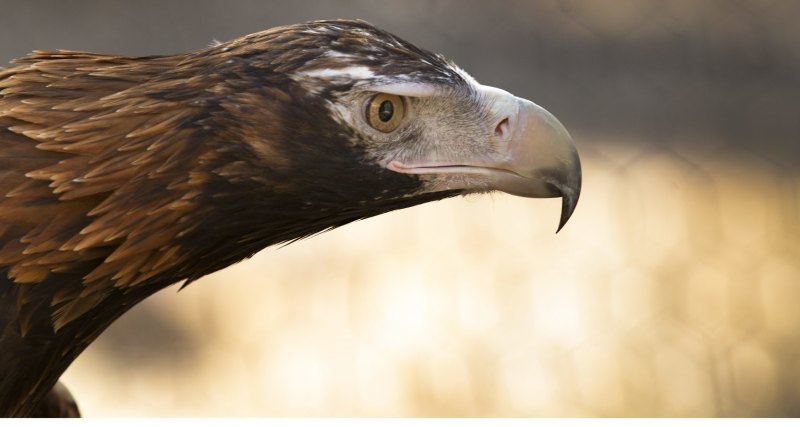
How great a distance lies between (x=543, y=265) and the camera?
353cm

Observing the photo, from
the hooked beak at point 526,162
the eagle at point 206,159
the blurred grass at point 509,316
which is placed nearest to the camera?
the eagle at point 206,159

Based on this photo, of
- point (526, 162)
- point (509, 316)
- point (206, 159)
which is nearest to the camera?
point (206, 159)

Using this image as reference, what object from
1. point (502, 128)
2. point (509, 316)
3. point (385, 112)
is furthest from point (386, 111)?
point (509, 316)

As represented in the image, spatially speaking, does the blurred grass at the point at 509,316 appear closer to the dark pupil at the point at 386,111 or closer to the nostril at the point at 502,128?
the nostril at the point at 502,128

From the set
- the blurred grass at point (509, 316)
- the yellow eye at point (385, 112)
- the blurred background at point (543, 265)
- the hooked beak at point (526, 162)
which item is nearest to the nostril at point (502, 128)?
the hooked beak at point (526, 162)

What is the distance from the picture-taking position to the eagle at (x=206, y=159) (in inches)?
52.6

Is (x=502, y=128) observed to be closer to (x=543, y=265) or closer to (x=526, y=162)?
(x=526, y=162)

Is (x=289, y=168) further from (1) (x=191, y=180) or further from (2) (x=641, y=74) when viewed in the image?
(2) (x=641, y=74)

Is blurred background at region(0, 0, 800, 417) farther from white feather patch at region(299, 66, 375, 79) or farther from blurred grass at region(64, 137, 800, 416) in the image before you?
white feather patch at region(299, 66, 375, 79)

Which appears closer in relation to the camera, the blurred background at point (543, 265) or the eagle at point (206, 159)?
the eagle at point (206, 159)

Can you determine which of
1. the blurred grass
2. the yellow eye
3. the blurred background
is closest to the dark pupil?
the yellow eye

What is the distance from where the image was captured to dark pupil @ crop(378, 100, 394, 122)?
4.69 ft

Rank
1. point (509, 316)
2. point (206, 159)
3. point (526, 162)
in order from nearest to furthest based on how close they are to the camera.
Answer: point (206, 159) < point (526, 162) < point (509, 316)

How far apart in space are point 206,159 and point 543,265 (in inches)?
90.7
